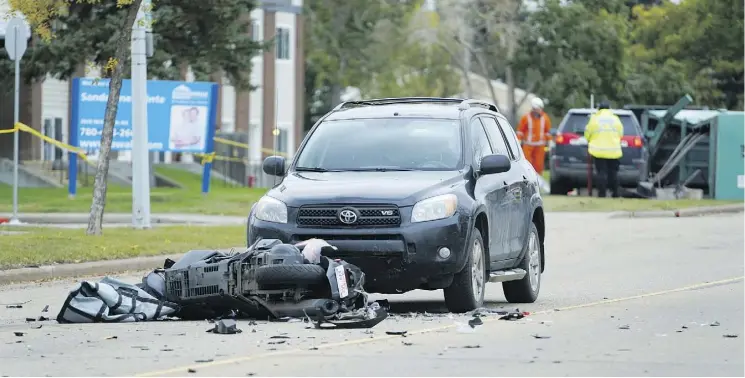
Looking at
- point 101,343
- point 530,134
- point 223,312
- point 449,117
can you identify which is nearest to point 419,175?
point 449,117

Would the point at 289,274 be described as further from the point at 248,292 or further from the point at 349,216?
the point at 349,216

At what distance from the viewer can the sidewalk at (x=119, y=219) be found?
27203 millimetres

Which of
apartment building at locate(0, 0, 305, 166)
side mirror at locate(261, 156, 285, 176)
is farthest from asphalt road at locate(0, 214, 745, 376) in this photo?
apartment building at locate(0, 0, 305, 166)

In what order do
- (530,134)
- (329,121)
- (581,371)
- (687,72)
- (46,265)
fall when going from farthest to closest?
(687,72) < (530,134) < (46,265) < (329,121) < (581,371)

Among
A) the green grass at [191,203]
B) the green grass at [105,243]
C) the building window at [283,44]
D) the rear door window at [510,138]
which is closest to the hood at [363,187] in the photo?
the rear door window at [510,138]

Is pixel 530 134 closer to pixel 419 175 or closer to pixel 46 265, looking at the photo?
pixel 46 265

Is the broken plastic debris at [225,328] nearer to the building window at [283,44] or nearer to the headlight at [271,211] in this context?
the headlight at [271,211]

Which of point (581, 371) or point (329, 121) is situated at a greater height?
point (329, 121)

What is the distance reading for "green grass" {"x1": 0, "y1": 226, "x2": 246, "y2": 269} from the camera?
18.4m

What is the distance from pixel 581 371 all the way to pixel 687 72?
56.3m

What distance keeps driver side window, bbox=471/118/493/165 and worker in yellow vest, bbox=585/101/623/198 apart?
17570 millimetres

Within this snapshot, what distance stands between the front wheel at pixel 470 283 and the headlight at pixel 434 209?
31cm

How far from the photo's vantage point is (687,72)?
213 ft

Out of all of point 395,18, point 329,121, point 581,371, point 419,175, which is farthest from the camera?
point 395,18
